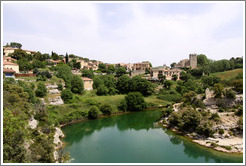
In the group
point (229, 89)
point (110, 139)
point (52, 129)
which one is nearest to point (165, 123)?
point (110, 139)

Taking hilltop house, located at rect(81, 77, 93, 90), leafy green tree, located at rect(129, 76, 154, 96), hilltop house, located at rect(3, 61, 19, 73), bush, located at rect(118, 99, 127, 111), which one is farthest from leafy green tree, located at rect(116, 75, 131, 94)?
hilltop house, located at rect(3, 61, 19, 73)

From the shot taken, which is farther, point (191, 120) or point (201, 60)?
point (201, 60)

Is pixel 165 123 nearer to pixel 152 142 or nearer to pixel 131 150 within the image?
pixel 152 142

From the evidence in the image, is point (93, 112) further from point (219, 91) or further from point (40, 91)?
point (219, 91)

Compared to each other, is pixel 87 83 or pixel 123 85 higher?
pixel 87 83

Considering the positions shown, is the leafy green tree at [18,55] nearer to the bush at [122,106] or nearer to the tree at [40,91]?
the tree at [40,91]

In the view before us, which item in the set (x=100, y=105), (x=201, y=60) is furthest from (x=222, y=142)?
(x=201, y=60)

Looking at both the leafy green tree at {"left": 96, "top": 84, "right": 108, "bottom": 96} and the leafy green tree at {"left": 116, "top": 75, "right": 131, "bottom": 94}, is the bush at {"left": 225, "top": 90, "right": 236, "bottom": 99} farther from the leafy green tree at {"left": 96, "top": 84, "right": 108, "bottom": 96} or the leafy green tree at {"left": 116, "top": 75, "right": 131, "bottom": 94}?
the leafy green tree at {"left": 96, "top": 84, "right": 108, "bottom": 96}

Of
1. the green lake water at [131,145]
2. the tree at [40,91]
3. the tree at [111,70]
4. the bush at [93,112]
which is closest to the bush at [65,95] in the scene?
the tree at [40,91]
